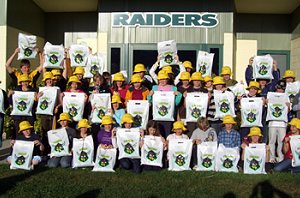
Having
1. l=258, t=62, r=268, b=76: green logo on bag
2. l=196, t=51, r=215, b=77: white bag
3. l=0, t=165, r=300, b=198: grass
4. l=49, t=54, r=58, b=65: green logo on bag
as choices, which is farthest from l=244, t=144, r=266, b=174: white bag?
l=49, t=54, r=58, b=65: green logo on bag

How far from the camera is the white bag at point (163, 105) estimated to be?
9125mm

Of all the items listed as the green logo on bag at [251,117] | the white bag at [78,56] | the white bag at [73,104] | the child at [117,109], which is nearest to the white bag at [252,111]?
the green logo on bag at [251,117]

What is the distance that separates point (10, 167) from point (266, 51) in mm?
10412

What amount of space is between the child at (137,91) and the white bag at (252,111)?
1.97 meters

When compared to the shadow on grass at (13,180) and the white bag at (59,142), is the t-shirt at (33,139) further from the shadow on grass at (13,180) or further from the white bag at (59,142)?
the shadow on grass at (13,180)

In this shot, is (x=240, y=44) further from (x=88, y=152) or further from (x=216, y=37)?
(x=88, y=152)

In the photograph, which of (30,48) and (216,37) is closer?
(30,48)

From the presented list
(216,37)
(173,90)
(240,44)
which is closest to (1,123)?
(173,90)

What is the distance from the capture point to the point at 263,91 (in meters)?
9.67

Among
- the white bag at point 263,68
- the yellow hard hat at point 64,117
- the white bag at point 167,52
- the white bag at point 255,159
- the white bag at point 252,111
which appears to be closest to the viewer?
the white bag at point 255,159

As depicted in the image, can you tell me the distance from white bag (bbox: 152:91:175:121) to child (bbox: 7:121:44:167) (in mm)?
2303

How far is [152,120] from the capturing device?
362 inches

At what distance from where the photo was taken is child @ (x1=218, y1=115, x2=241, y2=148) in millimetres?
8703

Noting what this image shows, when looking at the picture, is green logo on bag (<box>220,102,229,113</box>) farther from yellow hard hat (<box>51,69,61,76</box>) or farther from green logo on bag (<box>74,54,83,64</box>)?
yellow hard hat (<box>51,69,61,76</box>)
